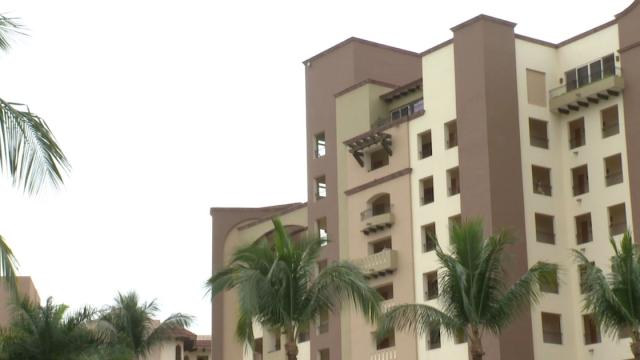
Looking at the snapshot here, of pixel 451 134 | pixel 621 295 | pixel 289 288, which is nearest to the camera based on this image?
pixel 289 288

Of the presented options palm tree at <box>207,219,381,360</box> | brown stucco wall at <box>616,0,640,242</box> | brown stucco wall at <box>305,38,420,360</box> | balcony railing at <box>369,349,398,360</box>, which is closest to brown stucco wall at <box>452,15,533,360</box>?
brown stucco wall at <box>616,0,640,242</box>

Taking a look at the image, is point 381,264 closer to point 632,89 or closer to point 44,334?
point 632,89

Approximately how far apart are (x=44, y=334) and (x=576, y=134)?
29.8 meters

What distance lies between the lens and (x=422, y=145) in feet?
232

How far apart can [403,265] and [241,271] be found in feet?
90.6

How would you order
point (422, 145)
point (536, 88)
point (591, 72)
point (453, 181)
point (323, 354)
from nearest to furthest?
point (591, 72) → point (536, 88) → point (453, 181) → point (422, 145) → point (323, 354)

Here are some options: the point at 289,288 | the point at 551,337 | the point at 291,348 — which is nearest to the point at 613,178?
the point at 551,337

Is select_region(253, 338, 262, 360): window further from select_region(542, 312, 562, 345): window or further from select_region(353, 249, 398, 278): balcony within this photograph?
select_region(542, 312, 562, 345): window

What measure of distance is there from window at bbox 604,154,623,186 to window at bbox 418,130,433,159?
9848mm

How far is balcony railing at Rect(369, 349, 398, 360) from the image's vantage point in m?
69.2

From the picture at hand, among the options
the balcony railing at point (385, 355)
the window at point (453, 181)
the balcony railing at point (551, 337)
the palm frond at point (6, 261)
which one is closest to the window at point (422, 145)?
the window at point (453, 181)

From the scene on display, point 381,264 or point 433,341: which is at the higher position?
point 381,264

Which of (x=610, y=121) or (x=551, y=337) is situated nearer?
(x=551, y=337)

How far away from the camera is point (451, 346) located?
6525 centimetres
